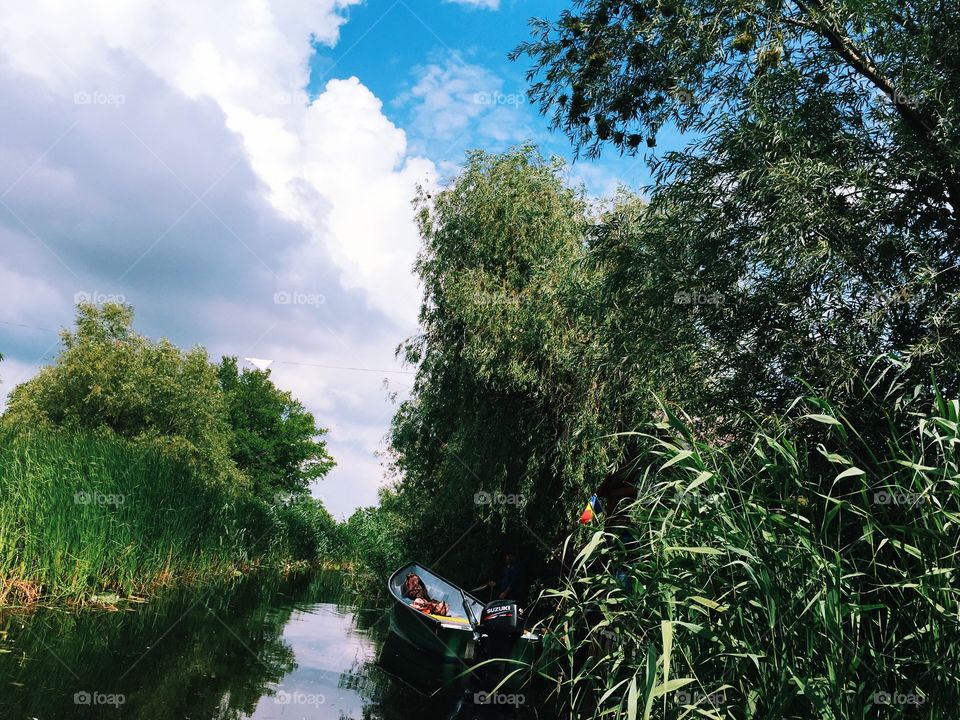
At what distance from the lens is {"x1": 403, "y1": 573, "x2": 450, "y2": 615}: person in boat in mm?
12938

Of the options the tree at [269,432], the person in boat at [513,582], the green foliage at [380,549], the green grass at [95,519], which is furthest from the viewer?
the tree at [269,432]

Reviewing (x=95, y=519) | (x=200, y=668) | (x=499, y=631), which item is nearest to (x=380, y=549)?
(x=95, y=519)

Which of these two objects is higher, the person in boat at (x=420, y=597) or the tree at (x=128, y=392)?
the tree at (x=128, y=392)

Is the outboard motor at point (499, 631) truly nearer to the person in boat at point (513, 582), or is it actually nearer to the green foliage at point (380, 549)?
the person in boat at point (513, 582)

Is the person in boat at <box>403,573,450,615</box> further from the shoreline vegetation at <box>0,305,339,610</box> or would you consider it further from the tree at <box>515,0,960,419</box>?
the tree at <box>515,0,960,419</box>

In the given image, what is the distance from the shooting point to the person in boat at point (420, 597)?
12.9m

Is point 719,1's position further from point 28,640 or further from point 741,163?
point 28,640

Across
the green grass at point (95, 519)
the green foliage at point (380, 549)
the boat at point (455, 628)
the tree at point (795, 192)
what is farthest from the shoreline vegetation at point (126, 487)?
the tree at point (795, 192)

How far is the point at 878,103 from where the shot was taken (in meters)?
8.42

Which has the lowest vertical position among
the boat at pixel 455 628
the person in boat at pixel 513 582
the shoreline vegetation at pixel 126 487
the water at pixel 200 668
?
the water at pixel 200 668

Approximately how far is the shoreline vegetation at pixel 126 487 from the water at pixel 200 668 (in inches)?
27.8

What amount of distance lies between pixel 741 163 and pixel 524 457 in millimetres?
8375

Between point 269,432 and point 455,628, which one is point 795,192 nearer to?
point 455,628

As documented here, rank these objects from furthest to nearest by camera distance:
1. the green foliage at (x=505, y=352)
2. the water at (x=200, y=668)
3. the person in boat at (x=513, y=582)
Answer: the green foliage at (x=505, y=352) → the person in boat at (x=513, y=582) → the water at (x=200, y=668)
